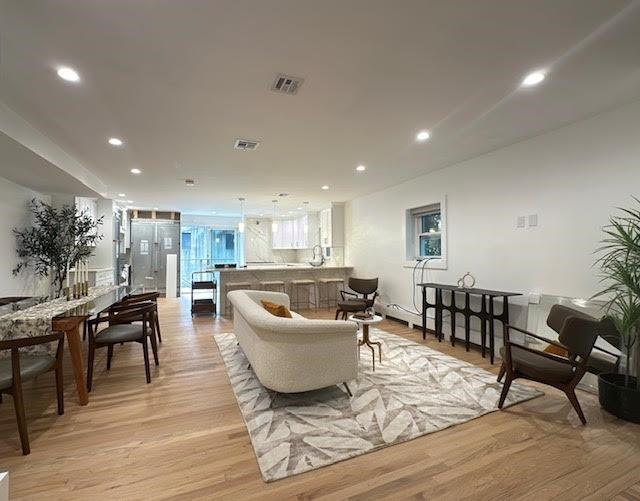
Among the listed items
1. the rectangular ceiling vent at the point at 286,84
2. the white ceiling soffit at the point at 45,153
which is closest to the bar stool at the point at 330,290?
the white ceiling soffit at the point at 45,153

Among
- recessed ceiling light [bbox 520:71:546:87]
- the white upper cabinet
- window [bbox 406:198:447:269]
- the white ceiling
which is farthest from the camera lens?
the white upper cabinet

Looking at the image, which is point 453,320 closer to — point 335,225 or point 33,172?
point 335,225

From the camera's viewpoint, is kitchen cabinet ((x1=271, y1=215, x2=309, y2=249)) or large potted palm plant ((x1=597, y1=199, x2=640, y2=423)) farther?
kitchen cabinet ((x1=271, y1=215, x2=309, y2=249))

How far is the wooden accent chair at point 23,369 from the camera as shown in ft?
6.83

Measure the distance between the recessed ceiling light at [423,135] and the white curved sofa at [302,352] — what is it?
223 centimetres

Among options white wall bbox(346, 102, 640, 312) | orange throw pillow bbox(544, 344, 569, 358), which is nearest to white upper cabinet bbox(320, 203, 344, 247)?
white wall bbox(346, 102, 640, 312)

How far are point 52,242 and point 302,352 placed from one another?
14.8ft

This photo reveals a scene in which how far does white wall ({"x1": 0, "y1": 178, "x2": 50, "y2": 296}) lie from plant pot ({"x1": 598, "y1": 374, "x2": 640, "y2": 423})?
6.74m

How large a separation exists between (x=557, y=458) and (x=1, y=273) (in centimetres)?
621

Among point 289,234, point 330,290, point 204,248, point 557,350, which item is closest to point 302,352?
point 557,350

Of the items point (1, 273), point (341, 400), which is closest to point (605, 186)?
point (341, 400)

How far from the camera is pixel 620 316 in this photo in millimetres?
2732

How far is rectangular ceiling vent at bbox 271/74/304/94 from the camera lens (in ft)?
7.82

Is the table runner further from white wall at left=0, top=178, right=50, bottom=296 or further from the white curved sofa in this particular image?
white wall at left=0, top=178, right=50, bottom=296
